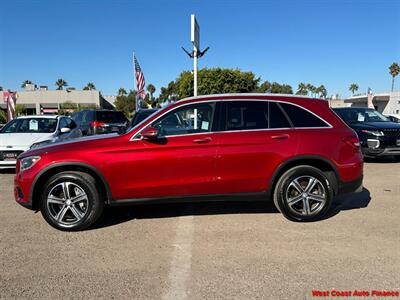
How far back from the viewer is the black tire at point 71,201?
481 cm

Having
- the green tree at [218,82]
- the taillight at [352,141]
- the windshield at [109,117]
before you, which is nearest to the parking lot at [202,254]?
the taillight at [352,141]

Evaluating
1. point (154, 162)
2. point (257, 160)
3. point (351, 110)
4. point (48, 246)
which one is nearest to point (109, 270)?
point (48, 246)

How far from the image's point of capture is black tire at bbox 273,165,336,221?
513 centimetres

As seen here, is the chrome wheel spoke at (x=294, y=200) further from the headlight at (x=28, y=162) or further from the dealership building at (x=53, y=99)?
the dealership building at (x=53, y=99)

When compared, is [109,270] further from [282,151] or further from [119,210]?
[282,151]

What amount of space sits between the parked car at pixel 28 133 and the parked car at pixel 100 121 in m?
2.67

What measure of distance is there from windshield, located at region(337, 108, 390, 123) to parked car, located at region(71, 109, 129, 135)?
7.89 metres

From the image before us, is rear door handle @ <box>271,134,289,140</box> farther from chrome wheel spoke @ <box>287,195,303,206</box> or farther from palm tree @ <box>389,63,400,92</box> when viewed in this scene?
palm tree @ <box>389,63,400,92</box>

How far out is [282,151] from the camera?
199 inches

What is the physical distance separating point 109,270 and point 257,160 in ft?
7.85

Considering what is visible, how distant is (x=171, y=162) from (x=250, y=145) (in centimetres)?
110

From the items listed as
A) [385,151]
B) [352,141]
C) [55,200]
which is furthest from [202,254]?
[385,151]

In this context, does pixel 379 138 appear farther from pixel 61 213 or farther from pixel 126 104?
pixel 126 104

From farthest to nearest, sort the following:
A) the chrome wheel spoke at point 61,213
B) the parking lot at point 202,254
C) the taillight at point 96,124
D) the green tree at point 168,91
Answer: the green tree at point 168,91
the taillight at point 96,124
the chrome wheel spoke at point 61,213
the parking lot at point 202,254
